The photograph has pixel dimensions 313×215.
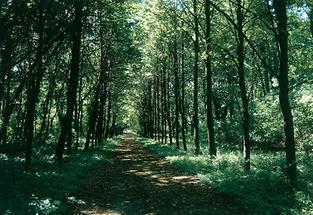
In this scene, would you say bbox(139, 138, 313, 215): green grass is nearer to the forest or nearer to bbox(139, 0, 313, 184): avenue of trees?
the forest

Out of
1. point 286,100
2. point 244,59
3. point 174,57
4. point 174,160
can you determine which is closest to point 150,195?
point 286,100

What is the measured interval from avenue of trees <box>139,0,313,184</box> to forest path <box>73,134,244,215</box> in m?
2.91

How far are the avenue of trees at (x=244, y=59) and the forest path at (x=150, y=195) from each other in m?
2.91

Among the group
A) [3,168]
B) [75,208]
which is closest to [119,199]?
[75,208]

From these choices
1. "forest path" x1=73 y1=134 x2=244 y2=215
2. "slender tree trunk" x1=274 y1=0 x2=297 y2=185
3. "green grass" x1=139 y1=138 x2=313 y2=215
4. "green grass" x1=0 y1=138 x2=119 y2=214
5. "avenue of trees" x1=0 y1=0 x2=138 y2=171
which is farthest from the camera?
"avenue of trees" x1=0 y1=0 x2=138 y2=171

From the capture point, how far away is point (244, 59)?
1030 inches

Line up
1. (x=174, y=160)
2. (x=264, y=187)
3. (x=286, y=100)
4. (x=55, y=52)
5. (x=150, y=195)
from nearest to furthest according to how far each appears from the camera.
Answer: (x=286, y=100)
(x=264, y=187)
(x=150, y=195)
(x=55, y=52)
(x=174, y=160)

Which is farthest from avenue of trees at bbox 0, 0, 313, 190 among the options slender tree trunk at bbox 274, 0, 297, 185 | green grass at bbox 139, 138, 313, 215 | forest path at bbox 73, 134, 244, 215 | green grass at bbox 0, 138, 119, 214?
forest path at bbox 73, 134, 244, 215

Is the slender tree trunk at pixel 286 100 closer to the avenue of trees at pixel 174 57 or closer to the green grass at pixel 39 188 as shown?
the avenue of trees at pixel 174 57

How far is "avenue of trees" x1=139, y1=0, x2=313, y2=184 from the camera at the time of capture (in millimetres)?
13359

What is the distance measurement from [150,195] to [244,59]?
14.3m

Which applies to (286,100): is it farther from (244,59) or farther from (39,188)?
(244,59)

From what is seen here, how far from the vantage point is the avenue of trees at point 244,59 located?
1336cm

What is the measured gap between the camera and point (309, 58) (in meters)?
26.3
